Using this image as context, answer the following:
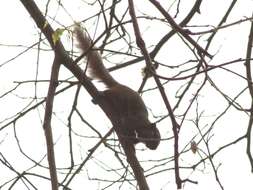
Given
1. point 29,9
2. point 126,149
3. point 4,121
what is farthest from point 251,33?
point 4,121

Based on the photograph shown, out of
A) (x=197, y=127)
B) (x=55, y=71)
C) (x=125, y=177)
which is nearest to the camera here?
(x=55, y=71)

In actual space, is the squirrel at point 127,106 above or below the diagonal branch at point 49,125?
above

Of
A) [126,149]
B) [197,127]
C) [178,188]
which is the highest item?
[197,127]

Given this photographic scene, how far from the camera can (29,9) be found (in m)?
2.64

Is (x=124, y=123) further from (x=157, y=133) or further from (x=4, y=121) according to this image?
(x=4, y=121)

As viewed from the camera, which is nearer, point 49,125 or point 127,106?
point 49,125

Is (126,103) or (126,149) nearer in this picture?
(126,149)

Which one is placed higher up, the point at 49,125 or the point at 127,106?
the point at 127,106

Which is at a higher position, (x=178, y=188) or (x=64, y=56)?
(x=64, y=56)

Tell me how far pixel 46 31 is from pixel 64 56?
148 millimetres

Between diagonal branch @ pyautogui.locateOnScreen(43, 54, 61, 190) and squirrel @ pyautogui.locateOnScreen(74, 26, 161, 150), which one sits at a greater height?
squirrel @ pyautogui.locateOnScreen(74, 26, 161, 150)

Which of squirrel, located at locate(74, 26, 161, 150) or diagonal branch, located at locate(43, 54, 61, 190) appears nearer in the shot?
diagonal branch, located at locate(43, 54, 61, 190)

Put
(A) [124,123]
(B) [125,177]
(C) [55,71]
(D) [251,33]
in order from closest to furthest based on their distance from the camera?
(C) [55,71], (D) [251,33], (B) [125,177], (A) [124,123]

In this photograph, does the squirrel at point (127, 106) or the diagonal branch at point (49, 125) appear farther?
the squirrel at point (127, 106)
